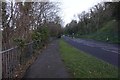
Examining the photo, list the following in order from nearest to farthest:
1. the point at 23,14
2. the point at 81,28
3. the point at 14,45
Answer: the point at 14,45 < the point at 23,14 < the point at 81,28

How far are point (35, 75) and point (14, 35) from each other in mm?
1958

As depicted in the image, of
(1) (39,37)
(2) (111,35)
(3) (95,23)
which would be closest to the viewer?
(1) (39,37)

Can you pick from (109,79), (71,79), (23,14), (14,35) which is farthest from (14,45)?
(109,79)

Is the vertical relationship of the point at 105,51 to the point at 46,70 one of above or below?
below

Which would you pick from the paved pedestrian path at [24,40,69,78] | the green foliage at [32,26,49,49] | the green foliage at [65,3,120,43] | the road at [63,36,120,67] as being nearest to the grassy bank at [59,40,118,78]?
the paved pedestrian path at [24,40,69,78]

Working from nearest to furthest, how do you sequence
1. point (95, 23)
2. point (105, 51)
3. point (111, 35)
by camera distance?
1. point (105, 51)
2. point (111, 35)
3. point (95, 23)

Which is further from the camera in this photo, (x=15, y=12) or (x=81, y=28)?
(x=81, y=28)

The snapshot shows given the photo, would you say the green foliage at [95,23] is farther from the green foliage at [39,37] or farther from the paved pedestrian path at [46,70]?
Answer: the paved pedestrian path at [46,70]

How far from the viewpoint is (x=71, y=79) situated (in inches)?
369

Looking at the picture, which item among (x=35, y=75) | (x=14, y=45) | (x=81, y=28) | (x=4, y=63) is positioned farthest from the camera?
(x=81, y=28)

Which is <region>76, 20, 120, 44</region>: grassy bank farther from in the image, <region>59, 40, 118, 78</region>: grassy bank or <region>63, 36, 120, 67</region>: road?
<region>59, 40, 118, 78</region>: grassy bank

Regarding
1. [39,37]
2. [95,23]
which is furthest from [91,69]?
[95,23]

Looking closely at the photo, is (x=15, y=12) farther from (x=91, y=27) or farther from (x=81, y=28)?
(x=81, y=28)

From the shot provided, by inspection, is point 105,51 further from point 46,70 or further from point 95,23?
point 95,23
